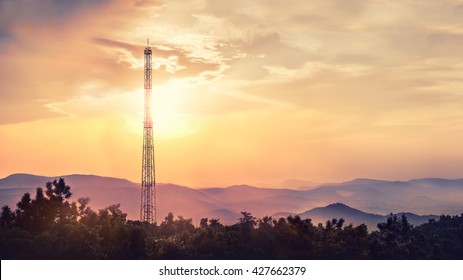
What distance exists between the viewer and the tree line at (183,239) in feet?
150

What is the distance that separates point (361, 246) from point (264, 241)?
8.49 m

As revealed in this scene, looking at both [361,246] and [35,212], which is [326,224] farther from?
[35,212]

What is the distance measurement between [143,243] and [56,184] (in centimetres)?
1097

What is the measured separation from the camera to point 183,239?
5362 cm

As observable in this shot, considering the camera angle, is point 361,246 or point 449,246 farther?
point 449,246

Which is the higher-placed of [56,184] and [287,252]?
[56,184]

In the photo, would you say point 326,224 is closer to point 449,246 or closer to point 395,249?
point 395,249

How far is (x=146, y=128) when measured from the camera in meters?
52.6

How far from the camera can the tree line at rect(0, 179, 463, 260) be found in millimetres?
45719

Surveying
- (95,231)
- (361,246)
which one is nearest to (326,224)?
(361,246)
